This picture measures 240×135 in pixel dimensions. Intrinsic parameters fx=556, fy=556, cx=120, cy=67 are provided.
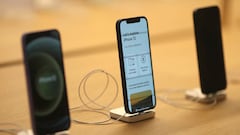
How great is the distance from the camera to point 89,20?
1.87 meters

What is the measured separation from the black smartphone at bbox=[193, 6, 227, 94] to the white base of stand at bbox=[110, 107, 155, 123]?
15 cm

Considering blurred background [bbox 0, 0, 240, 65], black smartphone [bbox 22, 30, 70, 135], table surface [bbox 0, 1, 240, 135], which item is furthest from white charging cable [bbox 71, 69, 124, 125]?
blurred background [bbox 0, 0, 240, 65]

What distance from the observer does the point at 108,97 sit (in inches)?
48.4

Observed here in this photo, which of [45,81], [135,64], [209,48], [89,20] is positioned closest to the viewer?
[45,81]

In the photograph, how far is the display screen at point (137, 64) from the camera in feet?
3.47

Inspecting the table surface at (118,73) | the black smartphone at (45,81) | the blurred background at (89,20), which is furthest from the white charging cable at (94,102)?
the blurred background at (89,20)

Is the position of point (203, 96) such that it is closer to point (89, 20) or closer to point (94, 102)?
point (94, 102)

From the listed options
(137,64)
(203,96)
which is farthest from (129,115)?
(203,96)

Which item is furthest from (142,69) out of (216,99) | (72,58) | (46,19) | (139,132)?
(46,19)

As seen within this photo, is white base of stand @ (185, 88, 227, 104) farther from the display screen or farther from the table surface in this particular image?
the display screen

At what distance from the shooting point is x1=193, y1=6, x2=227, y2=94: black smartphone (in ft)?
3.85

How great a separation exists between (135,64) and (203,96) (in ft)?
0.73

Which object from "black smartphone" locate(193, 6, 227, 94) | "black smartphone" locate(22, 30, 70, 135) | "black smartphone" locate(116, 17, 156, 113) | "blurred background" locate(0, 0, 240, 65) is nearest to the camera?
"black smartphone" locate(22, 30, 70, 135)

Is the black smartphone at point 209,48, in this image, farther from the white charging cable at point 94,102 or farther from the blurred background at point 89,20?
the blurred background at point 89,20
